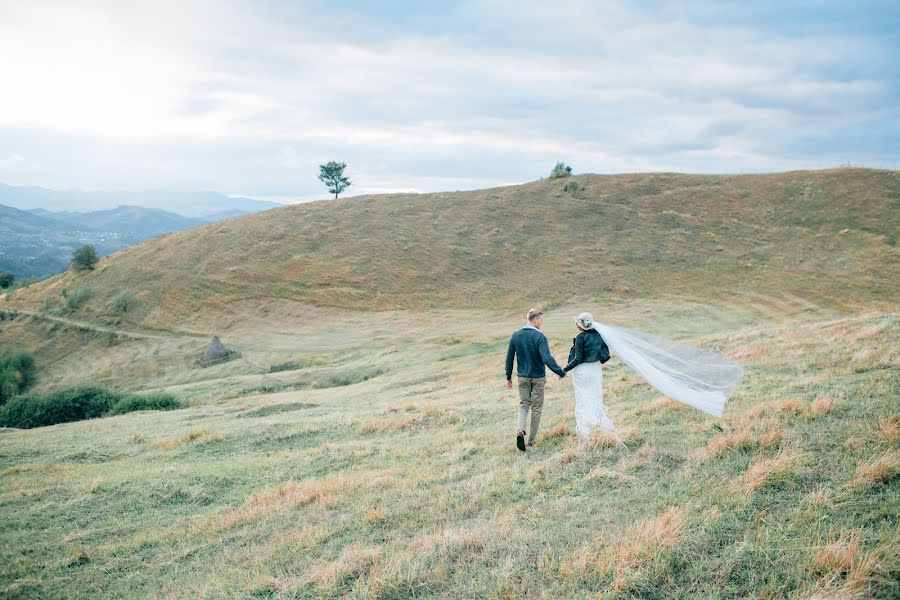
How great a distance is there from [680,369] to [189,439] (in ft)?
41.5

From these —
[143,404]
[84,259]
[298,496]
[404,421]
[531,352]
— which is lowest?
[143,404]

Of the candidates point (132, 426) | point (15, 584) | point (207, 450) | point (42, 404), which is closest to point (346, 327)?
point (42, 404)

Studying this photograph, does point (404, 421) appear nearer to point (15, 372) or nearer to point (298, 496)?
point (298, 496)

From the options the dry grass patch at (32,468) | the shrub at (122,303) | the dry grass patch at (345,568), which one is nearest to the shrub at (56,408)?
the dry grass patch at (32,468)

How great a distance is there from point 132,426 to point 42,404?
13118 mm

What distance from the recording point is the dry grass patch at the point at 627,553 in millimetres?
4660

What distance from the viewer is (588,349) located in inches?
350

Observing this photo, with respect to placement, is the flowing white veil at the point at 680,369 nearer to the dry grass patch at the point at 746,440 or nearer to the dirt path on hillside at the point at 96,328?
the dry grass patch at the point at 746,440

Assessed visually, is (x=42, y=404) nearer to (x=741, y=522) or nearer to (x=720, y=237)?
(x=741, y=522)

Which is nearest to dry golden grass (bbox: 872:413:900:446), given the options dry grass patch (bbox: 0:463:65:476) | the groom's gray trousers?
the groom's gray trousers

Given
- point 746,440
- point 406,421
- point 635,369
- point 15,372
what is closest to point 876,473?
point 746,440

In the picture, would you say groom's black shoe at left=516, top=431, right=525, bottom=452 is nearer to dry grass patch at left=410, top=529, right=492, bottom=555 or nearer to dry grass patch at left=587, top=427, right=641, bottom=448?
dry grass patch at left=587, top=427, right=641, bottom=448

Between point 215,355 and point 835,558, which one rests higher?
point 835,558

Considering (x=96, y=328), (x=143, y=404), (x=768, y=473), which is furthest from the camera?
(x=96, y=328)
